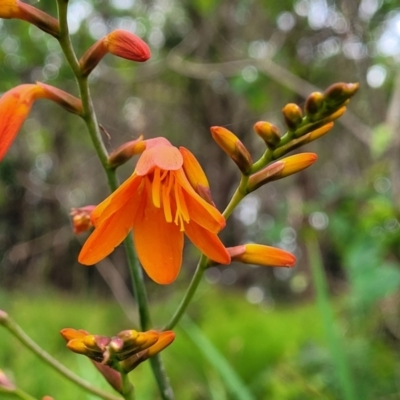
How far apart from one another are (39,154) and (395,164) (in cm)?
458

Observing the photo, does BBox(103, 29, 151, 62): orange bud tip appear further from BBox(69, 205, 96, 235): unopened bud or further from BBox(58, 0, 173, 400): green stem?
BBox(69, 205, 96, 235): unopened bud

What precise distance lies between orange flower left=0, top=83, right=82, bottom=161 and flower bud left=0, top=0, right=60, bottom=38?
64 mm

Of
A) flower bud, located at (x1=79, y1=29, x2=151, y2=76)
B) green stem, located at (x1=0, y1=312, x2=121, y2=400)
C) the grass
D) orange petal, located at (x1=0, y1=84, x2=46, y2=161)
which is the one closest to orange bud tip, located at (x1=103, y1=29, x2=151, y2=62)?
flower bud, located at (x1=79, y1=29, x2=151, y2=76)

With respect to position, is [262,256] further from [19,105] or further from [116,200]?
[19,105]

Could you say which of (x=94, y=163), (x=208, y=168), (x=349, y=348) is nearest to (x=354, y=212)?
(x=349, y=348)

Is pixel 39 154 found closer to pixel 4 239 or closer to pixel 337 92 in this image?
pixel 4 239

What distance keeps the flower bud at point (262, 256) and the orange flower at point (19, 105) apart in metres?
0.24

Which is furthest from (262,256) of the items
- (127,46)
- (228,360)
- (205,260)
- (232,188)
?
(232,188)

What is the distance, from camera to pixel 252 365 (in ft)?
8.84

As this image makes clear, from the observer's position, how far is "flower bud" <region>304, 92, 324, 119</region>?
52cm

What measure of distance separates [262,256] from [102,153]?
0.69 ft

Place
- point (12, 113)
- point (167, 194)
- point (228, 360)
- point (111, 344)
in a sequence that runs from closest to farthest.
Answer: point (111, 344) → point (12, 113) → point (167, 194) → point (228, 360)

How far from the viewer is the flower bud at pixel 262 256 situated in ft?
1.94

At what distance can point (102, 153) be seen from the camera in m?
0.60
